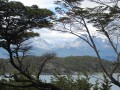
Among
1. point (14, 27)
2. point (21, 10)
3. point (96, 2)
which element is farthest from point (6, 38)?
point (96, 2)

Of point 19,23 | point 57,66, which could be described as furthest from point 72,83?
point 57,66

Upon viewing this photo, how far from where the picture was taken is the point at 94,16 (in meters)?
16.5

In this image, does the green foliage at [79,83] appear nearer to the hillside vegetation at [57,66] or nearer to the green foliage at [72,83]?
the green foliage at [72,83]

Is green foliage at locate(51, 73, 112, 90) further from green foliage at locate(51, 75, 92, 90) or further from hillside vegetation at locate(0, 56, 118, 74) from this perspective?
hillside vegetation at locate(0, 56, 118, 74)

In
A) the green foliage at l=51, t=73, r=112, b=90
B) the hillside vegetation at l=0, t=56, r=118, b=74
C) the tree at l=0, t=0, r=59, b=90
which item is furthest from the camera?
the hillside vegetation at l=0, t=56, r=118, b=74

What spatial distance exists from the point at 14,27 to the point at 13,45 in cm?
156

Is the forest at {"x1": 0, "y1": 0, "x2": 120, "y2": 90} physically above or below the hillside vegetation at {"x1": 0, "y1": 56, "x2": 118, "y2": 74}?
above

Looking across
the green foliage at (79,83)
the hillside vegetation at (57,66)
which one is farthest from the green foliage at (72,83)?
the hillside vegetation at (57,66)

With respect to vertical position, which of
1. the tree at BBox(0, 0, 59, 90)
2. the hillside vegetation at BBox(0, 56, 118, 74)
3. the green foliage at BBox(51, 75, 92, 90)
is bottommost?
the hillside vegetation at BBox(0, 56, 118, 74)

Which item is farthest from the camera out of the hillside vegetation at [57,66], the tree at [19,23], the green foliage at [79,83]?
the hillside vegetation at [57,66]

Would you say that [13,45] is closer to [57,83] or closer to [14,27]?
[14,27]

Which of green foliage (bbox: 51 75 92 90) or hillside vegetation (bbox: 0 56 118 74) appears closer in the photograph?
green foliage (bbox: 51 75 92 90)

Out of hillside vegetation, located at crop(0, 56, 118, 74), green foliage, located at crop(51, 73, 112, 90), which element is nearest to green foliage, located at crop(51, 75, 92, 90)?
green foliage, located at crop(51, 73, 112, 90)

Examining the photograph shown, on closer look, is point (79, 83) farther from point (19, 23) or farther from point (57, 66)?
point (57, 66)
